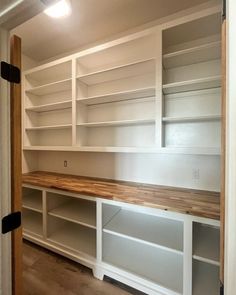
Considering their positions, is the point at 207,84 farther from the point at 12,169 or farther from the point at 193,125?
the point at 12,169

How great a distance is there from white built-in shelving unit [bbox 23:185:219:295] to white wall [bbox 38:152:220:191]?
44 centimetres

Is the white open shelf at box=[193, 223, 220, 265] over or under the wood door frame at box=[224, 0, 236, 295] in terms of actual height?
under

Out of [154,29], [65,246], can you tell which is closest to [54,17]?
[154,29]

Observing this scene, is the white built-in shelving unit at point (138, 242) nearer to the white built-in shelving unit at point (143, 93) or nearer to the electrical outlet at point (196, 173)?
the electrical outlet at point (196, 173)

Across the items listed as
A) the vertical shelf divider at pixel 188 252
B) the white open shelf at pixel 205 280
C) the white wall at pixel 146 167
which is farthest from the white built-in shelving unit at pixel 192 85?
the white open shelf at pixel 205 280

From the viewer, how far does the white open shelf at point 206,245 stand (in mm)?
1214

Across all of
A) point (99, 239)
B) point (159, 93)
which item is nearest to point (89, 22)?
point (159, 93)

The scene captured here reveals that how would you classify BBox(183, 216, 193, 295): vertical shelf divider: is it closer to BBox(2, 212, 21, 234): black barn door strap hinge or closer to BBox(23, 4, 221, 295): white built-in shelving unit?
BBox(23, 4, 221, 295): white built-in shelving unit

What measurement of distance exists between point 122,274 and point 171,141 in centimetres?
144

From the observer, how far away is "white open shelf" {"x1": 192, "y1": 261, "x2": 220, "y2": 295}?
1.31 meters

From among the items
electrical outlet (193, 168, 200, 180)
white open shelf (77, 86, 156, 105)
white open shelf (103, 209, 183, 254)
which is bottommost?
white open shelf (103, 209, 183, 254)

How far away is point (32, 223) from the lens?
2.36 m

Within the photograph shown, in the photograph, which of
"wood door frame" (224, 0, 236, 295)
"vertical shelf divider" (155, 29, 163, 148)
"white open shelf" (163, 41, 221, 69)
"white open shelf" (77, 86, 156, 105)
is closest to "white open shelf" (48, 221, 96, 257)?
"vertical shelf divider" (155, 29, 163, 148)

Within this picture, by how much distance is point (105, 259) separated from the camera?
1.64 meters
